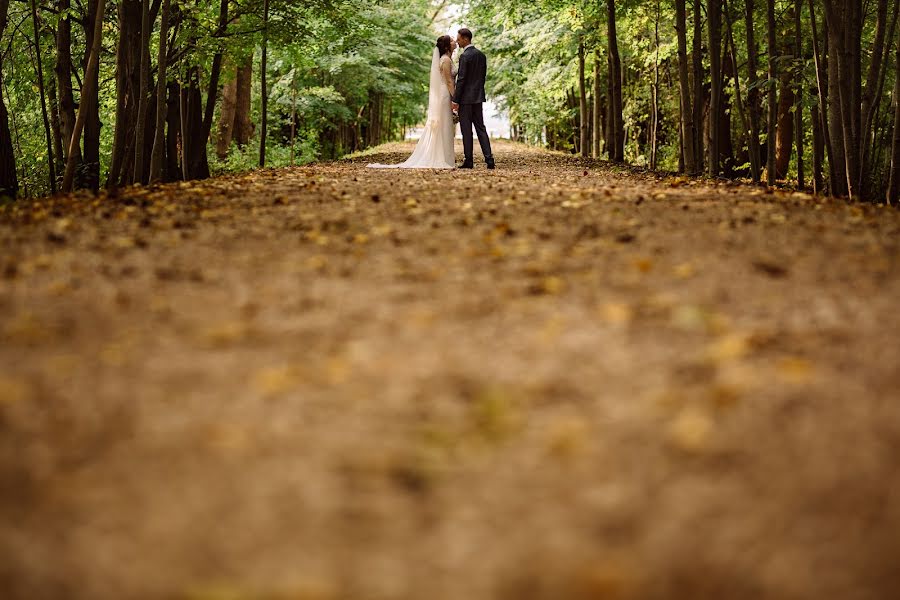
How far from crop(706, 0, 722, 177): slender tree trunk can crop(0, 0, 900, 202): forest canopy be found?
3cm

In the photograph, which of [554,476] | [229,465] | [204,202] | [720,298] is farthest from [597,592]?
[204,202]

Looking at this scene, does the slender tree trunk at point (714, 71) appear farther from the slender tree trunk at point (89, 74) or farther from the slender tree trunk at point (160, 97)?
the slender tree trunk at point (89, 74)

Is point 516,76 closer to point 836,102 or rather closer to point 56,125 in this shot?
point 56,125

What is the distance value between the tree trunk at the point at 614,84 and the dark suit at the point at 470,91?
444 centimetres

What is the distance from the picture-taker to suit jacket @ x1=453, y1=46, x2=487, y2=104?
547 inches

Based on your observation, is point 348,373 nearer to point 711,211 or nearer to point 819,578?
point 819,578

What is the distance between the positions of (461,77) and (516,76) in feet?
46.0

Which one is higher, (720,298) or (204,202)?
(204,202)

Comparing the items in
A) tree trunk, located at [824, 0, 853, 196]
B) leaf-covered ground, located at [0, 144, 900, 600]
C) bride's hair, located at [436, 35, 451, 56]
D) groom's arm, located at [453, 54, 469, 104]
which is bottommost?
leaf-covered ground, located at [0, 144, 900, 600]

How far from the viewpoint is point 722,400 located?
110 inches

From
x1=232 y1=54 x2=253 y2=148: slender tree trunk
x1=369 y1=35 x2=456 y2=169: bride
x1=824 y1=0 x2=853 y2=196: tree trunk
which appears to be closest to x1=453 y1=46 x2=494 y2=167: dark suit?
x1=369 y1=35 x2=456 y2=169: bride

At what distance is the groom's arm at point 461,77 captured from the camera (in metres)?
13.9

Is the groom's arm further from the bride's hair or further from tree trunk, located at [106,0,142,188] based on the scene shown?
tree trunk, located at [106,0,142,188]

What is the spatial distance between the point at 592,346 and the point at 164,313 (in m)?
2.00
